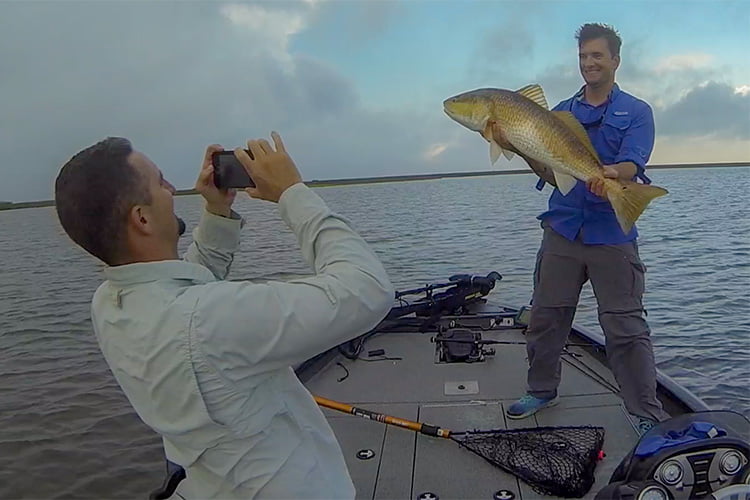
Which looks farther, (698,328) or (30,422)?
(698,328)

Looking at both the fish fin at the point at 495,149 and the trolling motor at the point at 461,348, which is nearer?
the fish fin at the point at 495,149

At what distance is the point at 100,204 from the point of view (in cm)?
170

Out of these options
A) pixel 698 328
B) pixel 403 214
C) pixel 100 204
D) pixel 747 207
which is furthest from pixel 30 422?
Result: pixel 747 207

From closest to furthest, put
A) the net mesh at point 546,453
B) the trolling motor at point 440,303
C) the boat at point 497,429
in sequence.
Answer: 1. the boat at point 497,429
2. the net mesh at point 546,453
3. the trolling motor at point 440,303

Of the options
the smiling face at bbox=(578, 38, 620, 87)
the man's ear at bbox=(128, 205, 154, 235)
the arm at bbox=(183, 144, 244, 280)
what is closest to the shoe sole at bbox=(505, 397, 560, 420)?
the smiling face at bbox=(578, 38, 620, 87)

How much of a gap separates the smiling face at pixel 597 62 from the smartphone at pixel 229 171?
271 cm

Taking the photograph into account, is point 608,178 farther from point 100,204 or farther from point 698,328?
point 698,328

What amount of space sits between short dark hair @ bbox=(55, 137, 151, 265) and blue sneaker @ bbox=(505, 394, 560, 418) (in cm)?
321

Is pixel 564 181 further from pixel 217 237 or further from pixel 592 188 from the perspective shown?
pixel 217 237

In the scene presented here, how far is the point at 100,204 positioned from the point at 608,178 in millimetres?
2850

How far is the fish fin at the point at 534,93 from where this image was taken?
3905mm

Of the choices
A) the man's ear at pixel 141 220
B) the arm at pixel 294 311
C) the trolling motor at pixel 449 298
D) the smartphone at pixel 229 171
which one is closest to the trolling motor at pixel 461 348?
the trolling motor at pixel 449 298

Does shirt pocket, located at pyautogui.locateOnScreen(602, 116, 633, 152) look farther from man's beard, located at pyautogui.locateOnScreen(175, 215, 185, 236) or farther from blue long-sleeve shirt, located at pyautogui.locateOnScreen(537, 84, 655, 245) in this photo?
man's beard, located at pyautogui.locateOnScreen(175, 215, 185, 236)

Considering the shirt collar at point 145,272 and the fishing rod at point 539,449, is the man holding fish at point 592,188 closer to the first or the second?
the fishing rod at point 539,449
